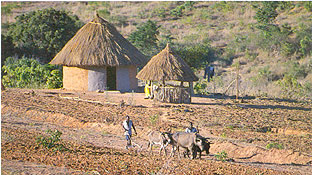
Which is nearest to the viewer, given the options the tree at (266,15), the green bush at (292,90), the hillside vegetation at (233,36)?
the green bush at (292,90)

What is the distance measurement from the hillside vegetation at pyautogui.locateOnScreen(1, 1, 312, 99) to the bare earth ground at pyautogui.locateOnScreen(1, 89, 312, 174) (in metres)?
4.34

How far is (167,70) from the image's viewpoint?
1538 cm

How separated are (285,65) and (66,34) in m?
12.5

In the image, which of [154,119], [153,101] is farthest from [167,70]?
[154,119]

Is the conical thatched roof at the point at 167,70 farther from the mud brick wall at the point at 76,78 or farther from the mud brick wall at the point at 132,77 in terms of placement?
the mud brick wall at the point at 76,78

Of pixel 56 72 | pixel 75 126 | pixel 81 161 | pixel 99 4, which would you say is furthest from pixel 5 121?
pixel 99 4

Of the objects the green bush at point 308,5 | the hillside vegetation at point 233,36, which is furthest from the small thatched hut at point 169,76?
the green bush at point 308,5

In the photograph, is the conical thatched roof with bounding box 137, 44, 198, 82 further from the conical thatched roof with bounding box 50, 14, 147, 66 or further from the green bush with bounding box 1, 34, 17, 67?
the green bush with bounding box 1, 34, 17, 67

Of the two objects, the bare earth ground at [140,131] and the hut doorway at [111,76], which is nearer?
the bare earth ground at [140,131]

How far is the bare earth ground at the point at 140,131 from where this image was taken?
8336mm

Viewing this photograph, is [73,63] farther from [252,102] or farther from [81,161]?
[81,161]

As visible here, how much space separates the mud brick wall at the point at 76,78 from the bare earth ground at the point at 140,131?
58 cm

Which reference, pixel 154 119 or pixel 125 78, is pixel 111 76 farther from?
pixel 154 119

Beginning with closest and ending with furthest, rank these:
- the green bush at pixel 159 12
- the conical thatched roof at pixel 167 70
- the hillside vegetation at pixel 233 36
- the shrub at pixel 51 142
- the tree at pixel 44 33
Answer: the shrub at pixel 51 142
the conical thatched roof at pixel 167 70
the hillside vegetation at pixel 233 36
the tree at pixel 44 33
the green bush at pixel 159 12
